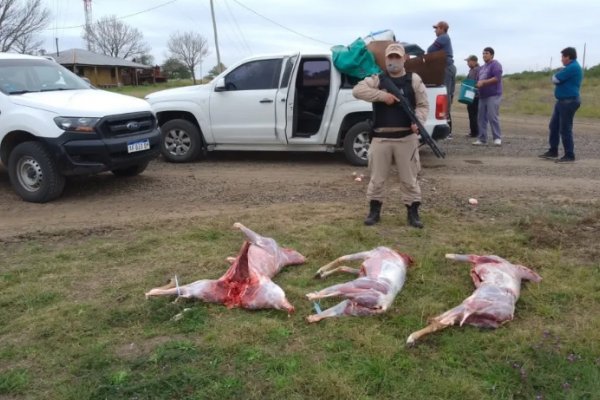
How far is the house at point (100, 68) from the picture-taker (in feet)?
185

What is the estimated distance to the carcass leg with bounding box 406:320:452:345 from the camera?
333 centimetres

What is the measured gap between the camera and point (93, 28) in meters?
75.9

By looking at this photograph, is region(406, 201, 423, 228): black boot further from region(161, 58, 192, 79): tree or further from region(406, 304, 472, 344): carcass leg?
region(161, 58, 192, 79): tree

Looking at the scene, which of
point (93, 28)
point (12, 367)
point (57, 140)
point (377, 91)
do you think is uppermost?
point (93, 28)

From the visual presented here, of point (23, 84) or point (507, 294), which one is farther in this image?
point (23, 84)

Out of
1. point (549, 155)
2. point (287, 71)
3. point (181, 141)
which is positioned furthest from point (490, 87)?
point (181, 141)

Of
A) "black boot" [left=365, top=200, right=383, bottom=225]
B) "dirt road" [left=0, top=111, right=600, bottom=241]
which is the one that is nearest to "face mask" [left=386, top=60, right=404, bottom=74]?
"black boot" [left=365, top=200, right=383, bottom=225]

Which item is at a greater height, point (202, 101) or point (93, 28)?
point (93, 28)

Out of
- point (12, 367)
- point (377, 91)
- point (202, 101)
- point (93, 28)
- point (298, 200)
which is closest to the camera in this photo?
point (12, 367)

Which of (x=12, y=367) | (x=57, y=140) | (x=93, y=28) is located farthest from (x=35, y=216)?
(x=93, y=28)

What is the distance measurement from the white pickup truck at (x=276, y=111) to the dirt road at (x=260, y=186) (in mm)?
385

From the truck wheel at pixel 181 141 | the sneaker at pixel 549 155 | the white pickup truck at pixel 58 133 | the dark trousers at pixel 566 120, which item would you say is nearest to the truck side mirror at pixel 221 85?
the truck wheel at pixel 181 141

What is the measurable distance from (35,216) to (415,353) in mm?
4837

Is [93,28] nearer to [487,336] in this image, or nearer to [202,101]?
[202,101]
